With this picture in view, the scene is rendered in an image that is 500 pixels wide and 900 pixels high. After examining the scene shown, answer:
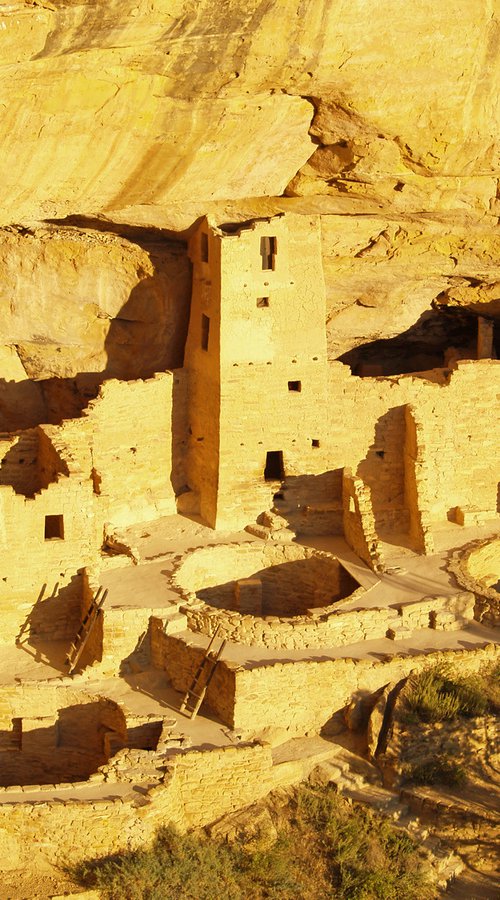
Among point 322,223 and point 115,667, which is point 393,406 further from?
point 115,667

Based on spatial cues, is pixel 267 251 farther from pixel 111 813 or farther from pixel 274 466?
pixel 111 813

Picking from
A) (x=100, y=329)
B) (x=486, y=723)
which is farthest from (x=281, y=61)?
(x=486, y=723)

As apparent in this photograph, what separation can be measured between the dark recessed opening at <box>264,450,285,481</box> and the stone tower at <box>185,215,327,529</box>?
0.07ft

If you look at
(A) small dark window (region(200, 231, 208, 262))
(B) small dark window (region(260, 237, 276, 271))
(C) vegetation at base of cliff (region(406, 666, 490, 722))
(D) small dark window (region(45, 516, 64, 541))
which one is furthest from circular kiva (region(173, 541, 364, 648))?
(A) small dark window (region(200, 231, 208, 262))

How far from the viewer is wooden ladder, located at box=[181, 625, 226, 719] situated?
2028 centimetres

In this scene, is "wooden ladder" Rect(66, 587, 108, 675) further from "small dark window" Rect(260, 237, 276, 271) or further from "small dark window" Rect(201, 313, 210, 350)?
"small dark window" Rect(260, 237, 276, 271)

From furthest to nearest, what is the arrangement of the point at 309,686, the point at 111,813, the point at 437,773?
the point at 309,686, the point at 437,773, the point at 111,813

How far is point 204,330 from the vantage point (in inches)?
910

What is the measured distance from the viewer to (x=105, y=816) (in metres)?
18.5

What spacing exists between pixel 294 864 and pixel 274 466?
20.8ft

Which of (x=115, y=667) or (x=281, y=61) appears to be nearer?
(x=281, y=61)

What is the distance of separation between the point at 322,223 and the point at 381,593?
4.81 m

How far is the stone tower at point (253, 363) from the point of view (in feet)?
73.6

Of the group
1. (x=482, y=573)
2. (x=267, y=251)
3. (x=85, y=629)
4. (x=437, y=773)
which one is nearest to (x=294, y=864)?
(x=437, y=773)
